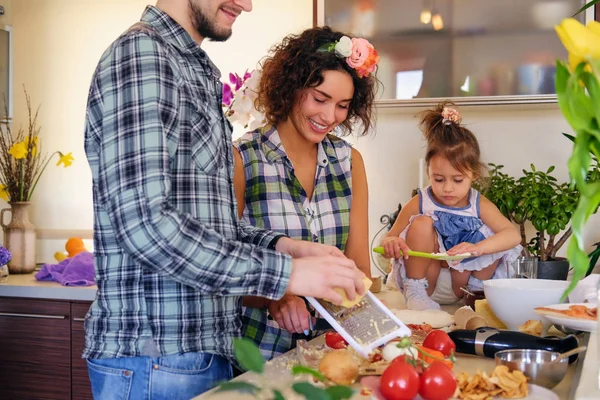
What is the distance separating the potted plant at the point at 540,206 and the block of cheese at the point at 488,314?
27.8 inches

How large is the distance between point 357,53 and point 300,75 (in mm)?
136

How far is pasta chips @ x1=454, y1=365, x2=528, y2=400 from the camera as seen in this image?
1.00m

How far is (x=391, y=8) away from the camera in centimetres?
269

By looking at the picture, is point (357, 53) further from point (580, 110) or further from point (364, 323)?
point (580, 110)

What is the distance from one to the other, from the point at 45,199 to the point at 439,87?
1839 millimetres

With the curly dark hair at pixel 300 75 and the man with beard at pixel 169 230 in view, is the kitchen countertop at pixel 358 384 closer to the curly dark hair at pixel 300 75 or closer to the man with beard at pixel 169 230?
the man with beard at pixel 169 230

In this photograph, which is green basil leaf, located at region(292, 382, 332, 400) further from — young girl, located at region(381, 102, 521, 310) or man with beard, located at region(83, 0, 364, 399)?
young girl, located at region(381, 102, 521, 310)

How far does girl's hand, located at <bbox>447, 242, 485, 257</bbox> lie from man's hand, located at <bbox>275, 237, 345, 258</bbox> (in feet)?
2.55

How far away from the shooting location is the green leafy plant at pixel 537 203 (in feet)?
7.79

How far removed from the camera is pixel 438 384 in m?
0.97

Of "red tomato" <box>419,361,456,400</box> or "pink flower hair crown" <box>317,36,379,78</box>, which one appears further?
"pink flower hair crown" <box>317,36,379,78</box>

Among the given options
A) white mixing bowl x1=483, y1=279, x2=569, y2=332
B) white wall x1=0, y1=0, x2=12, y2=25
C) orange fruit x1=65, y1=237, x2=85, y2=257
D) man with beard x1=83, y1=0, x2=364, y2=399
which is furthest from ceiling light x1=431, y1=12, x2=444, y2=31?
white wall x1=0, y1=0, x2=12, y2=25

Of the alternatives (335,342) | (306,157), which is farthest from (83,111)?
(335,342)

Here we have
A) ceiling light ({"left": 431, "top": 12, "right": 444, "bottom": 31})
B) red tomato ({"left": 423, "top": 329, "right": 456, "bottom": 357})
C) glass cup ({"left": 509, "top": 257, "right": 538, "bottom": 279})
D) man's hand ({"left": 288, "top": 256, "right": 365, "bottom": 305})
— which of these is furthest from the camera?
ceiling light ({"left": 431, "top": 12, "right": 444, "bottom": 31})
